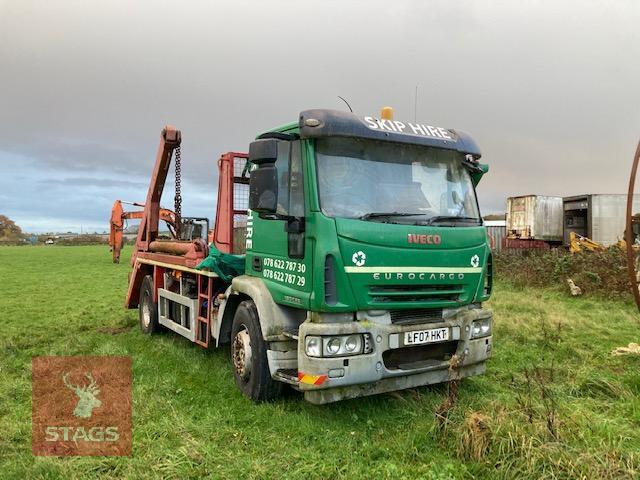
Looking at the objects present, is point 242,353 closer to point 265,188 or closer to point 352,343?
point 352,343

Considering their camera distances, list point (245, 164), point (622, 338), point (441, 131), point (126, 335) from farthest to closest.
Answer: point (126, 335)
point (622, 338)
point (245, 164)
point (441, 131)

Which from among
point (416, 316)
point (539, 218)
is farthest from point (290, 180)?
point (539, 218)

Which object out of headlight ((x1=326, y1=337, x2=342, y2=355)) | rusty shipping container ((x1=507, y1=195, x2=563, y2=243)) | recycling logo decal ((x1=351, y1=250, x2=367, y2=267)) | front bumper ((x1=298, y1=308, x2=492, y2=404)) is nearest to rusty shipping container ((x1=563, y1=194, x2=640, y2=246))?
rusty shipping container ((x1=507, y1=195, x2=563, y2=243))

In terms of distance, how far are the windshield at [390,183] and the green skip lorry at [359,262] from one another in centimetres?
1

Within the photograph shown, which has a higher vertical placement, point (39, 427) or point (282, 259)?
point (282, 259)

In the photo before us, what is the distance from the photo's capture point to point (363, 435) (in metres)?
4.14

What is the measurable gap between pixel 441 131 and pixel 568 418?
9.02ft

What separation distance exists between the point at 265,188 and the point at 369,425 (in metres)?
2.19

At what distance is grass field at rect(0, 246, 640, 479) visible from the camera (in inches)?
137

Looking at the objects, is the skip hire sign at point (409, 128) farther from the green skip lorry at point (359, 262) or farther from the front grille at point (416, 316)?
the front grille at point (416, 316)

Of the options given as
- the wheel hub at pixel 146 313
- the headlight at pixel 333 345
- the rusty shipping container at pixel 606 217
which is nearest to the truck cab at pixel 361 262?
the headlight at pixel 333 345

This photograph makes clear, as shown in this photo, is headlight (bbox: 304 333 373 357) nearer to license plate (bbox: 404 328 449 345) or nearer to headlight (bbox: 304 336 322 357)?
headlight (bbox: 304 336 322 357)

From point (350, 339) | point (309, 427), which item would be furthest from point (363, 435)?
point (350, 339)

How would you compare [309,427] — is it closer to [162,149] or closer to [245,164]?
[245,164]
